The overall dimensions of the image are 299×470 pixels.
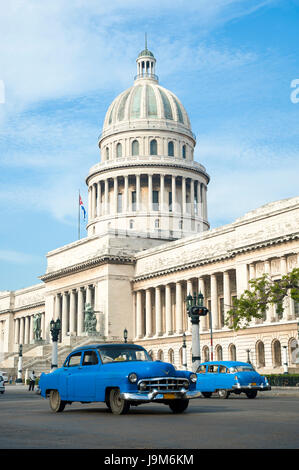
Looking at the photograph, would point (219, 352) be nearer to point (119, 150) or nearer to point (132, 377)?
point (119, 150)

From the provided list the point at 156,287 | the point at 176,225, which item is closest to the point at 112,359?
the point at 156,287

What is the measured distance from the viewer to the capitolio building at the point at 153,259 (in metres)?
58.5

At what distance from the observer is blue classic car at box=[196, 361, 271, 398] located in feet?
Answer: 92.2

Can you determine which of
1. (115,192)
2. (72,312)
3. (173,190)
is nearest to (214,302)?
(72,312)

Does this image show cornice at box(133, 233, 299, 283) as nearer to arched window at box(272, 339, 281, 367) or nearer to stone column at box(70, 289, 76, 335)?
arched window at box(272, 339, 281, 367)

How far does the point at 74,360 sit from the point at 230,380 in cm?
1041

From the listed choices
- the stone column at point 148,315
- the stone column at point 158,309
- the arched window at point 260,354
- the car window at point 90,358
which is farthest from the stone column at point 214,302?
the car window at point 90,358

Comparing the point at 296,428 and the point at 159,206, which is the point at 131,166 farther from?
the point at 296,428

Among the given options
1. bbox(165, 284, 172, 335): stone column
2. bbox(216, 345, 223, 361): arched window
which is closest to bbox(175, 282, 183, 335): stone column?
bbox(165, 284, 172, 335): stone column

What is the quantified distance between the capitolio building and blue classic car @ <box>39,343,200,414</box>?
35.8 meters

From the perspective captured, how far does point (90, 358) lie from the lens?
19.0m

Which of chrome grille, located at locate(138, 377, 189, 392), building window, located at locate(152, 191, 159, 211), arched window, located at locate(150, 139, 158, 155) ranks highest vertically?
arched window, located at locate(150, 139, 158, 155)

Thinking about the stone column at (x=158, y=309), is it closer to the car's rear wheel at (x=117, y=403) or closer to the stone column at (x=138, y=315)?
the stone column at (x=138, y=315)
